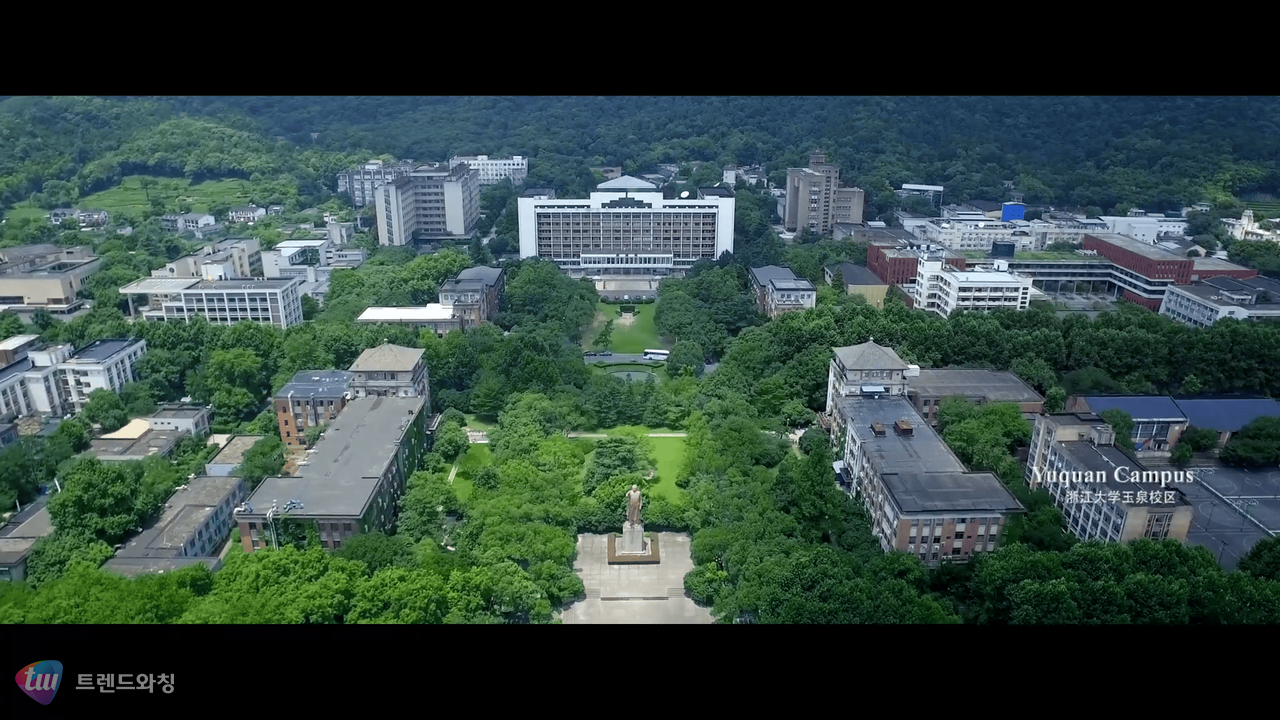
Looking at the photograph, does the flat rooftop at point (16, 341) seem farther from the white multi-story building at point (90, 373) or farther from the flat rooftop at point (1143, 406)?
the flat rooftop at point (1143, 406)

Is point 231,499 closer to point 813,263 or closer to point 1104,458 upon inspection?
point 1104,458

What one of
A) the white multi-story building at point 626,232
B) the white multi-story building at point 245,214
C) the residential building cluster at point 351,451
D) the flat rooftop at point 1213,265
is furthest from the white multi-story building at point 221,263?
the flat rooftop at point 1213,265

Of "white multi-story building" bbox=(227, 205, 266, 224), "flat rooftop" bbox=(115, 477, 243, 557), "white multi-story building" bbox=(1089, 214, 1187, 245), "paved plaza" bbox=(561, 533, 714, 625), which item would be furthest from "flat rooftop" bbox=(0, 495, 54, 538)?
"white multi-story building" bbox=(1089, 214, 1187, 245)

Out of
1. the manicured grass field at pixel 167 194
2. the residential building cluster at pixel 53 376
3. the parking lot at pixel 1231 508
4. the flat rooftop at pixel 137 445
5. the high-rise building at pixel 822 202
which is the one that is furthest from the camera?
the manicured grass field at pixel 167 194

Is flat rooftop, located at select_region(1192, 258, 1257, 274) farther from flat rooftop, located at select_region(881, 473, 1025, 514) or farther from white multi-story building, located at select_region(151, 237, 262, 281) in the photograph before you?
white multi-story building, located at select_region(151, 237, 262, 281)

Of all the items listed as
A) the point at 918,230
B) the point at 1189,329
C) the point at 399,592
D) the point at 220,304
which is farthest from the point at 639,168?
the point at 399,592
